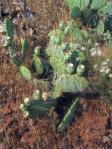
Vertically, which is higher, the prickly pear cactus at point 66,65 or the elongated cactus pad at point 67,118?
the prickly pear cactus at point 66,65

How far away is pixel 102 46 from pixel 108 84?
594 millimetres

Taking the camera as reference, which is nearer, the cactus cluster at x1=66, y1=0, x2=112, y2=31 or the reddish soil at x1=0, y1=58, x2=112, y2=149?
the reddish soil at x1=0, y1=58, x2=112, y2=149

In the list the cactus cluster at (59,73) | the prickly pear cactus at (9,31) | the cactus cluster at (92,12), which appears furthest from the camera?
the cactus cluster at (92,12)

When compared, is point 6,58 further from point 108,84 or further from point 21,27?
point 108,84

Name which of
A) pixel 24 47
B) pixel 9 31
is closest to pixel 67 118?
pixel 24 47

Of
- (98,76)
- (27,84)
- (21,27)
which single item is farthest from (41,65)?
(21,27)

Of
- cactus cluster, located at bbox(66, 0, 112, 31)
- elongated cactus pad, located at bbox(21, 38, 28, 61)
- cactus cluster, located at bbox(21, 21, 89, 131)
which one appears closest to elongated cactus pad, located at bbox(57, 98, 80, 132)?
cactus cluster, located at bbox(21, 21, 89, 131)

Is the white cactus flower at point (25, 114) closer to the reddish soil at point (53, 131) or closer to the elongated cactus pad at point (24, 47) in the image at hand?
the reddish soil at point (53, 131)

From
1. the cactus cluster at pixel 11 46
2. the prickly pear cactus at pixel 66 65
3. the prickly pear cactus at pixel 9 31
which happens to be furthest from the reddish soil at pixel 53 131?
the prickly pear cactus at pixel 9 31

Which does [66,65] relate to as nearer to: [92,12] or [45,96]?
[45,96]

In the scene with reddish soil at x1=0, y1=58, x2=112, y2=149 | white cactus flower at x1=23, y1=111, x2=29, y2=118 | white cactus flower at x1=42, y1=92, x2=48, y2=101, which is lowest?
reddish soil at x1=0, y1=58, x2=112, y2=149

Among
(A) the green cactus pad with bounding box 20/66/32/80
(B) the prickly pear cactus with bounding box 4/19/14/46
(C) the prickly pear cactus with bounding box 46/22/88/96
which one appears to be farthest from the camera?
(B) the prickly pear cactus with bounding box 4/19/14/46

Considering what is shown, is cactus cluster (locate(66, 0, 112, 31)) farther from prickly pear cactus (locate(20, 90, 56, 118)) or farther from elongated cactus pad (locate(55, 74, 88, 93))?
prickly pear cactus (locate(20, 90, 56, 118))

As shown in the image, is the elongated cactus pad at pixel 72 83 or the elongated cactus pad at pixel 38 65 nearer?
the elongated cactus pad at pixel 72 83
